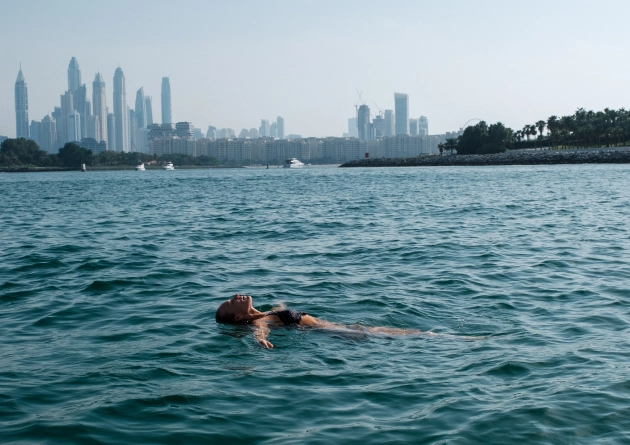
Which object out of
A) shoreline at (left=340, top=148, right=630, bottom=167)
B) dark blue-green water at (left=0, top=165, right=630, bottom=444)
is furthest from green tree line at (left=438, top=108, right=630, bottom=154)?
dark blue-green water at (left=0, top=165, right=630, bottom=444)

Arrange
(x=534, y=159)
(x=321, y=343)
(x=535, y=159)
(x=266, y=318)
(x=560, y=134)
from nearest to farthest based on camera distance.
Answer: (x=321, y=343), (x=266, y=318), (x=535, y=159), (x=534, y=159), (x=560, y=134)

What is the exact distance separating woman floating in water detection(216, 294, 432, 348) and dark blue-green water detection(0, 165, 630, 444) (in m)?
0.19

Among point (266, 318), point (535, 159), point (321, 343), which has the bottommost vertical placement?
point (321, 343)

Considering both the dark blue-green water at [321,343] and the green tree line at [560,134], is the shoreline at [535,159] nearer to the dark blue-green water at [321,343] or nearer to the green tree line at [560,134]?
the green tree line at [560,134]

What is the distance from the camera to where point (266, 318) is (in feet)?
35.1

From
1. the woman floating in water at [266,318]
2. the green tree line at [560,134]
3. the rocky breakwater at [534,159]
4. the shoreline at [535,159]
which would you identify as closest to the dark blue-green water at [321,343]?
the woman floating in water at [266,318]

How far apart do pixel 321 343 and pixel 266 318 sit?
4.07ft

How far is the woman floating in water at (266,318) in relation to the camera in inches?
405

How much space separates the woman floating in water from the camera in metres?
10.3

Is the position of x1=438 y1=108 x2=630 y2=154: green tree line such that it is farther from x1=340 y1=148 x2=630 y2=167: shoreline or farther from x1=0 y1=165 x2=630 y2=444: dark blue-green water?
x1=0 y1=165 x2=630 y2=444: dark blue-green water

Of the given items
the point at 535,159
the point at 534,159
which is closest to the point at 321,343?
the point at 535,159

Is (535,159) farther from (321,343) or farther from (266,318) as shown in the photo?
(321,343)

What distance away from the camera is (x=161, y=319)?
11.5 metres

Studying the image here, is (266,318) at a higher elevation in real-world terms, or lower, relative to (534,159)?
lower
